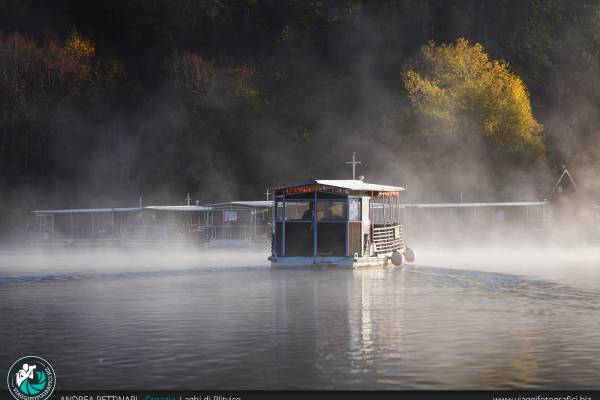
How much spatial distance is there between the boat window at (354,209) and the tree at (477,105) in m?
50.9

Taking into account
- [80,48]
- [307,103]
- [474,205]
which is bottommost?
[474,205]

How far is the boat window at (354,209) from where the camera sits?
168ft

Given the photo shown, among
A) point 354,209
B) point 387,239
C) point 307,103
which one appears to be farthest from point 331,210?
point 307,103

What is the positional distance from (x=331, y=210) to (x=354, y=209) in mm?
1065

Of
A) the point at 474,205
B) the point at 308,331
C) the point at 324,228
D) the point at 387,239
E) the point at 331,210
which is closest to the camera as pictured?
the point at 308,331

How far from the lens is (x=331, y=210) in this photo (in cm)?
5156

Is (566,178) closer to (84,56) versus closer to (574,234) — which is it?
(574,234)

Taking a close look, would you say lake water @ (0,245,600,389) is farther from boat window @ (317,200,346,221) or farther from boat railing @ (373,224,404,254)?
boat railing @ (373,224,404,254)

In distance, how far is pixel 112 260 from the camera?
6456cm

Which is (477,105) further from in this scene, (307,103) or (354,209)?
(354,209)

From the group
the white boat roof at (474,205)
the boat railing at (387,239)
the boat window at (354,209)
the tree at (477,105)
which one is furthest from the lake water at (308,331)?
the tree at (477,105)

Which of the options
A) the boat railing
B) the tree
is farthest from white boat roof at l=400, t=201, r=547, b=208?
the boat railing

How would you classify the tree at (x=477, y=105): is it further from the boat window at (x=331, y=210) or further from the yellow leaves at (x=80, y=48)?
the boat window at (x=331, y=210)

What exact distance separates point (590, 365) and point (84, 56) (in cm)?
11819
